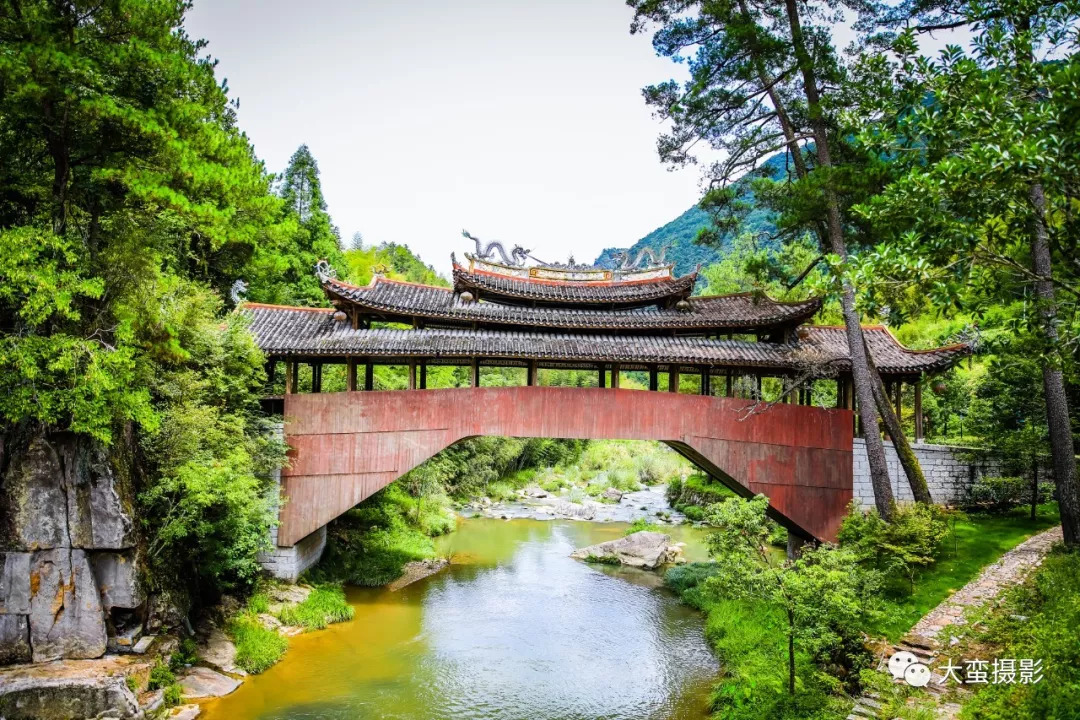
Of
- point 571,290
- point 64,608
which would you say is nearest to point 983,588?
point 571,290

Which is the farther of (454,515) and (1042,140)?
(454,515)

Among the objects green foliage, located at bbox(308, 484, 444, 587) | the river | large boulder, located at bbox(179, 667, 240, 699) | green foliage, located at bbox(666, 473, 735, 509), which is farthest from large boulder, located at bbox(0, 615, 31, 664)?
green foliage, located at bbox(666, 473, 735, 509)

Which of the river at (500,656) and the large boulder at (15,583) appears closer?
the large boulder at (15,583)

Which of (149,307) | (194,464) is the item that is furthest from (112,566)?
(149,307)

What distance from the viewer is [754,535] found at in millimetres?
8047

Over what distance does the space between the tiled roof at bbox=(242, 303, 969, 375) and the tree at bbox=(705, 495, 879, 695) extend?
14.9 feet

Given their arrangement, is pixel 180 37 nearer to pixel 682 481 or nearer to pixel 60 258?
pixel 60 258

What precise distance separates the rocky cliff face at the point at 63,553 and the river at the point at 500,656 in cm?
183

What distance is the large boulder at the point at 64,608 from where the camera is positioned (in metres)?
8.04

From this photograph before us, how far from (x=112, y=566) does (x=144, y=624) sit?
3.00 ft

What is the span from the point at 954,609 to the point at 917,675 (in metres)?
1.87

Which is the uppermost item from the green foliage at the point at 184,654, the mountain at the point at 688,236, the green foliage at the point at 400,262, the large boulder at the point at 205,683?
the mountain at the point at 688,236

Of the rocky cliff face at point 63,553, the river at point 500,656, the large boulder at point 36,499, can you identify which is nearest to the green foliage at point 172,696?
the river at point 500,656

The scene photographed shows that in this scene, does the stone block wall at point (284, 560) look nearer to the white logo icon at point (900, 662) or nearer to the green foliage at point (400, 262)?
the white logo icon at point (900, 662)
